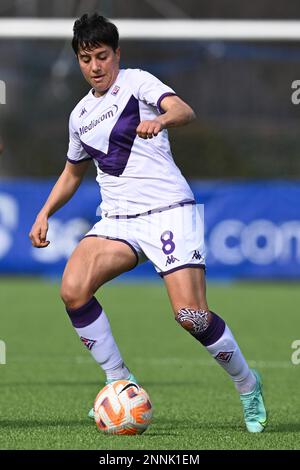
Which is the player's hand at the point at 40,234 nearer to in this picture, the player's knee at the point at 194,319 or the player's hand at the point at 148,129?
the player's knee at the point at 194,319

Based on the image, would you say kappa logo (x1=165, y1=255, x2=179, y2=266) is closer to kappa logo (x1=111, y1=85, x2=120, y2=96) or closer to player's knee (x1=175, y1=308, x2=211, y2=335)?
player's knee (x1=175, y1=308, x2=211, y2=335)

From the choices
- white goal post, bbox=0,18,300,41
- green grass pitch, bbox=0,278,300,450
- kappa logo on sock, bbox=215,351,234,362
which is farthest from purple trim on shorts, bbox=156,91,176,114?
white goal post, bbox=0,18,300,41

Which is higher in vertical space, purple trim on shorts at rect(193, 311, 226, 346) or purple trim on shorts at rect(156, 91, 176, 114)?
purple trim on shorts at rect(156, 91, 176, 114)

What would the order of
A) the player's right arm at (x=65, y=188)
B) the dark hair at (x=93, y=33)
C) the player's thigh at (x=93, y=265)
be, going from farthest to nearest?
the player's right arm at (x=65, y=188), the player's thigh at (x=93, y=265), the dark hair at (x=93, y=33)

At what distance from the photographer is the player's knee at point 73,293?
6699 millimetres

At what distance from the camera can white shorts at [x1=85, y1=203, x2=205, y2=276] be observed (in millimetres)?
6637

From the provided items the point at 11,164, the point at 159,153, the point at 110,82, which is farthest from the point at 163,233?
the point at 11,164

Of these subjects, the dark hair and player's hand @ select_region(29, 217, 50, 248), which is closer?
the dark hair

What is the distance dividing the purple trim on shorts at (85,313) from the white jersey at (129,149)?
53 cm

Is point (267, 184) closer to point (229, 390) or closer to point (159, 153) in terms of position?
point (229, 390)

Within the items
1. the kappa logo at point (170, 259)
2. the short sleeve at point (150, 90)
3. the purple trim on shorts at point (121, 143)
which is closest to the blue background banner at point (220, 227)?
the purple trim on shorts at point (121, 143)

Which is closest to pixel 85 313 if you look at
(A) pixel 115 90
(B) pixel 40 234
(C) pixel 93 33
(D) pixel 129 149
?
(B) pixel 40 234

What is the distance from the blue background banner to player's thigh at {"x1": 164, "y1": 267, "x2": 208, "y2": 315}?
12060 mm

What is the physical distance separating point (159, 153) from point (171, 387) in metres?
2.51
